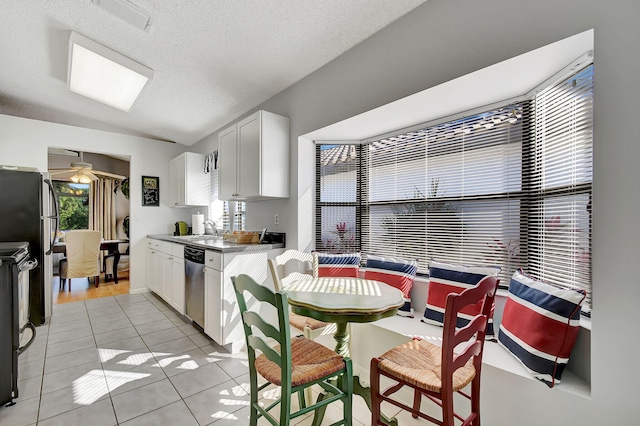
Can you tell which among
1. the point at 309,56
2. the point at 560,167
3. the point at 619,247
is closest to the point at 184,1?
the point at 309,56

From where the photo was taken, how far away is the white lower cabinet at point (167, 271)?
346 centimetres

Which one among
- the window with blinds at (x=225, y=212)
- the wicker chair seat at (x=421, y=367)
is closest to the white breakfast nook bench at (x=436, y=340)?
the wicker chair seat at (x=421, y=367)

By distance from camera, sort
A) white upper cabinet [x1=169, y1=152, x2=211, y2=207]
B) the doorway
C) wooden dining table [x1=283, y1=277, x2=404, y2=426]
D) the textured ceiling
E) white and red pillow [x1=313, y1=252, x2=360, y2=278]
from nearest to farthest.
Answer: wooden dining table [x1=283, y1=277, x2=404, y2=426] < the textured ceiling < white and red pillow [x1=313, y1=252, x2=360, y2=278] < white upper cabinet [x1=169, y1=152, x2=211, y2=207] < the doorway

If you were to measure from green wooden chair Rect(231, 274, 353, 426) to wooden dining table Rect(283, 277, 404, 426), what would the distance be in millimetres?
209

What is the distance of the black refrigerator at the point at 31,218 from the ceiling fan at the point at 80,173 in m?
2.51

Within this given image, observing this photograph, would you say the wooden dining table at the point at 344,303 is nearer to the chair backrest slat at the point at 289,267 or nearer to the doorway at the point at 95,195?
the chair backrest slat at the point at 289,267

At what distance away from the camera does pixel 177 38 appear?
8.14 feet

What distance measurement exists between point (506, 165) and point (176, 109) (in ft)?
→ 12.5

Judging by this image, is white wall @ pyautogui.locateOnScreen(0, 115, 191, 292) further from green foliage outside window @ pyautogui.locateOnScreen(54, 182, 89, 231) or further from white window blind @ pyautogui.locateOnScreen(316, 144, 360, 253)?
white window blind @ pyautogui.locateOnScreen(316, 144, 360, 253)

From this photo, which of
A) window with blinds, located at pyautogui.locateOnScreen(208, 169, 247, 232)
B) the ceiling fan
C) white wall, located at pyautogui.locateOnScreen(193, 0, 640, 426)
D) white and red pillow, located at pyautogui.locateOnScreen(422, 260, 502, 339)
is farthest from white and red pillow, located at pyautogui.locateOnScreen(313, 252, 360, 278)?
the ceiling fan

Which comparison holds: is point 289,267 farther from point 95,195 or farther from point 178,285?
point 95,195

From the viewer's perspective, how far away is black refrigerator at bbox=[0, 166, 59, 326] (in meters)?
3.15

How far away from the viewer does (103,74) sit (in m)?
3.20

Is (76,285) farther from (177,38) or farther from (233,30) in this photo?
(233,30)
